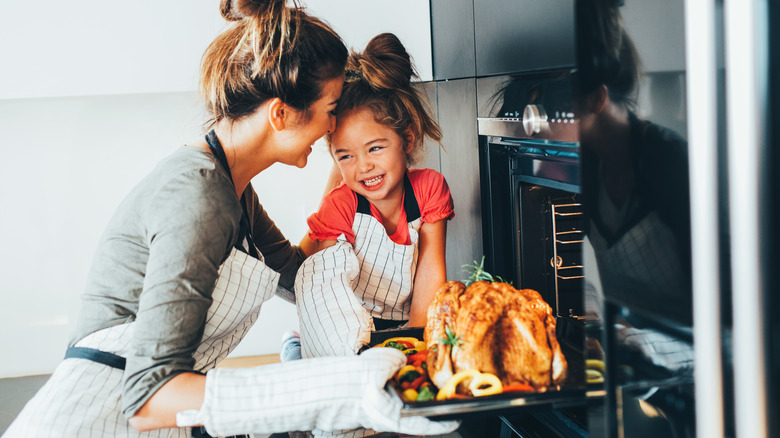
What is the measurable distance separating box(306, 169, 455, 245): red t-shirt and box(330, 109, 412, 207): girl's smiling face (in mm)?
49

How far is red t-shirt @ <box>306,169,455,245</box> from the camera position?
1.42 m

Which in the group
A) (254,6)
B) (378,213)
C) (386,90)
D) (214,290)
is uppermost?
(254,6)

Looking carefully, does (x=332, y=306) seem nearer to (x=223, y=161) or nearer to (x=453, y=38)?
(x=223, y=161)

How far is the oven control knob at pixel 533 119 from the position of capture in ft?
3.35

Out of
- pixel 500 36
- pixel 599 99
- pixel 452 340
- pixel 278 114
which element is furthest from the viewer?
pixel 500 36

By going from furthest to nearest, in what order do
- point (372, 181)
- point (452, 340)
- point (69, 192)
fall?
point (69, 192), point (372, 181), point (452, 340)

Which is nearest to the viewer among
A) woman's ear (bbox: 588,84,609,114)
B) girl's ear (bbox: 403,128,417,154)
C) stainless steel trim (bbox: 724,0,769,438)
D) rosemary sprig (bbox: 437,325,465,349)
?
stainless steel trim (bbox: 724,0,769,438)

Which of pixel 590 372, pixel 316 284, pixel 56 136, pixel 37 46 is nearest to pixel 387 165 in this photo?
pixel 316 284

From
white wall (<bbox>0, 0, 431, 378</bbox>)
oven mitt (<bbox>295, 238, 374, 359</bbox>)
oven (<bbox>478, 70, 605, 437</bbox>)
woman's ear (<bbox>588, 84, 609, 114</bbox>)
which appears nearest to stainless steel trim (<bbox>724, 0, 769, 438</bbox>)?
woman's ear (<bbox>588, 84, 609, 114</bbox>)

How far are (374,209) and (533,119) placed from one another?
20.0 inches

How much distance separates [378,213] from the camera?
4.79 feet

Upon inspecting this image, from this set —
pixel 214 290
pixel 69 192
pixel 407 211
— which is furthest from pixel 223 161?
pixel 69 192

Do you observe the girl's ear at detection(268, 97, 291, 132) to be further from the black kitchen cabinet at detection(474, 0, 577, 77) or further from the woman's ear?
the woman's ear

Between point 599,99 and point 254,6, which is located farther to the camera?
point 254,6
